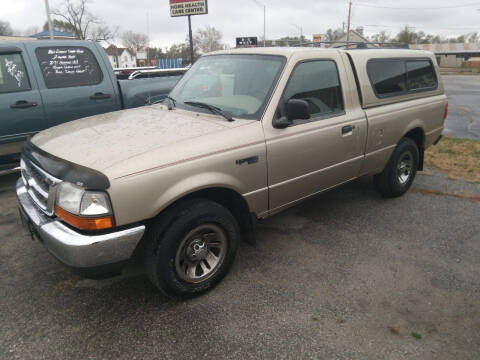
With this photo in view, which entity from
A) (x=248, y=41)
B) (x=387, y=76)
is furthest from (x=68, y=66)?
(x=248, y=41)

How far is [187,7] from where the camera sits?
21.2 meters

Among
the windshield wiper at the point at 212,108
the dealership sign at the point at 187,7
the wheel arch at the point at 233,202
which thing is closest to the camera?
the wheel arch at the point at 233,202

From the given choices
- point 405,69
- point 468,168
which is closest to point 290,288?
point 405,69

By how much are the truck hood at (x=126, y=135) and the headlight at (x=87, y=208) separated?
7.0 inches

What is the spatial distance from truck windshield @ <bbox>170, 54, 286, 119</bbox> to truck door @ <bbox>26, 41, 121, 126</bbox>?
1916mm

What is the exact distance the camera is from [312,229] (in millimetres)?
4148

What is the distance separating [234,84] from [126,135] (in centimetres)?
117

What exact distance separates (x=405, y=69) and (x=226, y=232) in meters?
3.25

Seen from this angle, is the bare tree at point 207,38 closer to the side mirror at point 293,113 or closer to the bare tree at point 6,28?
the bare tree at point 6,28

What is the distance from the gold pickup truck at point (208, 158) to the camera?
240 cm

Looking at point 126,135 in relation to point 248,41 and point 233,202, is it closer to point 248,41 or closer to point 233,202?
point 233,202

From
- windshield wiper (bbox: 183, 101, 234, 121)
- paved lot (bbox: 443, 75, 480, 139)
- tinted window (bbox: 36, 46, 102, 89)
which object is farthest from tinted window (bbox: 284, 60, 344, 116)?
paved lot (bbox: 443, 75, 480, 139)

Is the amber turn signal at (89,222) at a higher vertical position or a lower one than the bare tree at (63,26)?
lower

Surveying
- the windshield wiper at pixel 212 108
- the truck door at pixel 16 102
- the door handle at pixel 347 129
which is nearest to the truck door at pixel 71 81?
the truck door at pixel 16 102
